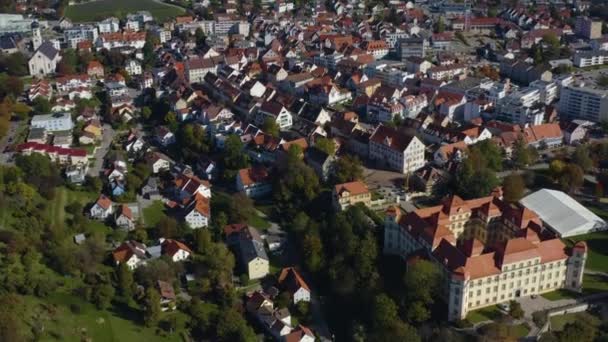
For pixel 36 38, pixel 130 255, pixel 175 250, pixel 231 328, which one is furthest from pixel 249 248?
pixel 36 38

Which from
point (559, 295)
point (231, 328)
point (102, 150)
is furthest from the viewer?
point (102, 150)

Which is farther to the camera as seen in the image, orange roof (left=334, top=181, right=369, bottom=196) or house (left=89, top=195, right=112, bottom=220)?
house (left=89, top=195, right=112, bottom=220)

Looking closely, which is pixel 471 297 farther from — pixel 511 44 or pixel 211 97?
pixel 511 44

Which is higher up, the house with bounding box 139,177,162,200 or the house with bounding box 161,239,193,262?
the house with bounding box 161,239,193,262

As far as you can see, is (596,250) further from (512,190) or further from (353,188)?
(353,188)

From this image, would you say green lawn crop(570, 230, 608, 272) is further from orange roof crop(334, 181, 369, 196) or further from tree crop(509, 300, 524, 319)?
orange roof crop(334, 181, 369, 196)

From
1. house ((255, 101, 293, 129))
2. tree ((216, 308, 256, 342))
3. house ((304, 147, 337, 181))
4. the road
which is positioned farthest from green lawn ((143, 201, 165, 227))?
house ((255, 101, 293, 129))

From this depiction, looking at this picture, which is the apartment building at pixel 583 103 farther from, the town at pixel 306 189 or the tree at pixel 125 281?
the tree at pixel 125 281
